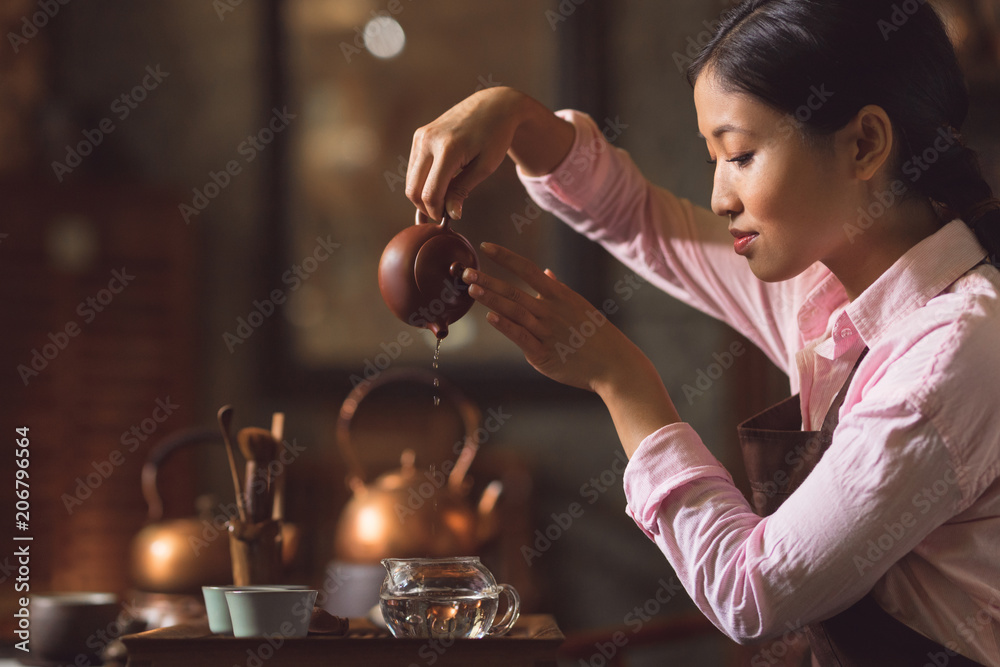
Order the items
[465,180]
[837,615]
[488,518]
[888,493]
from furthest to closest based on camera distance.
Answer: [488,518] < [465,180] < [837,615] < [888,493]

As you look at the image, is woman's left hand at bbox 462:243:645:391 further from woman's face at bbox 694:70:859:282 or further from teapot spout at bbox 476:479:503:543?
teapot spout at bbox 476:479:503:543

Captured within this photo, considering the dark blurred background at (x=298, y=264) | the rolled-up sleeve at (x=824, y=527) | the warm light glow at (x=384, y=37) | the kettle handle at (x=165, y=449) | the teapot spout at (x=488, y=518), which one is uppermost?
the warm light glow at (x=384, y=37)

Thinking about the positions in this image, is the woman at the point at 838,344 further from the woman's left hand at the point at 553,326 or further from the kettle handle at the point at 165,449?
the kettle handle at the point at 165,449

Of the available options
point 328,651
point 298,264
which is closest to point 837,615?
point 328,651

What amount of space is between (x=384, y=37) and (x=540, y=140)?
8.08 feet

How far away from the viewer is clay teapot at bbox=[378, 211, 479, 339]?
43.6 inches

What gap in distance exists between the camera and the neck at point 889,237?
1.04 metres

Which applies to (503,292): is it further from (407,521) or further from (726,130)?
(407,521)

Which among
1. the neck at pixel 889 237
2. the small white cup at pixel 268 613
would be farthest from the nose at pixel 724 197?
the small white cup at pixel 268 613

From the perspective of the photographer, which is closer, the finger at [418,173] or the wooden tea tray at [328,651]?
the wooden tea tray at [328,651]

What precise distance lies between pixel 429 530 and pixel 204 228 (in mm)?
2005

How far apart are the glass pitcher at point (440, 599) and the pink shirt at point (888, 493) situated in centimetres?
20

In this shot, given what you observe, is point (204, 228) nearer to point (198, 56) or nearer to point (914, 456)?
point (198, 56)

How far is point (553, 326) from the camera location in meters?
1.04
